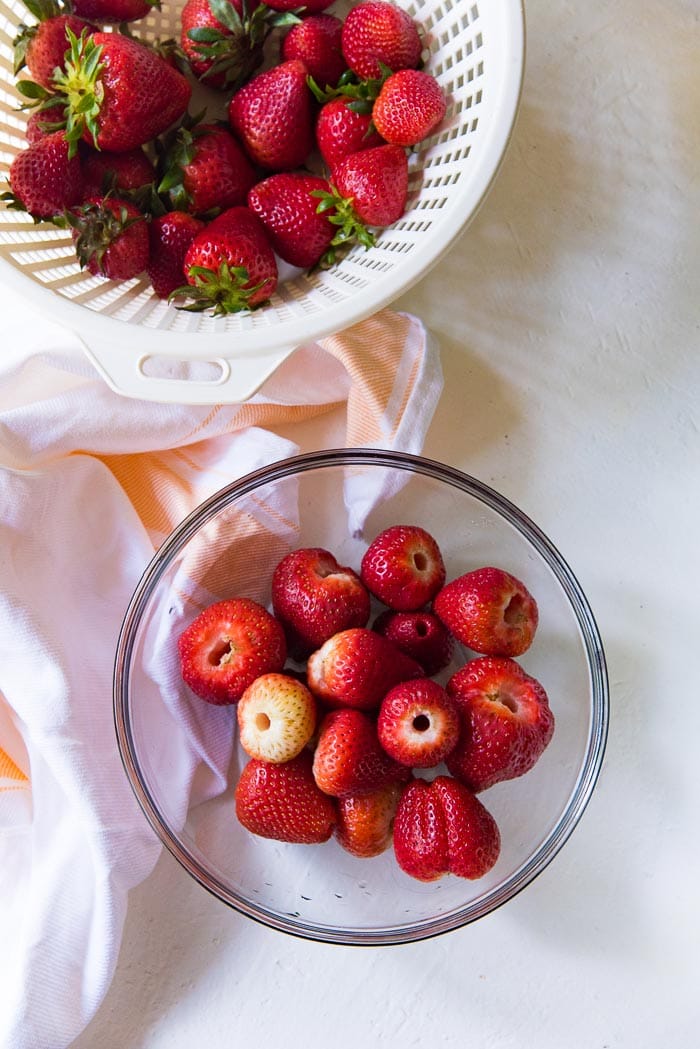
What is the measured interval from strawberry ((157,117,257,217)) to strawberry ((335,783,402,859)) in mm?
501

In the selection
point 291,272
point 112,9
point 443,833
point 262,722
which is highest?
point 112,9

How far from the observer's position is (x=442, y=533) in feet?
2.80

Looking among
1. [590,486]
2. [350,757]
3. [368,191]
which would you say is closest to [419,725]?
[350,757]

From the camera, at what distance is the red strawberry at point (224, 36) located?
0.75 m

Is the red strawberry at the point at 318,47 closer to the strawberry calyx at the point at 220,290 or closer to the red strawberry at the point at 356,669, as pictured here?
the strawberry calyx at the point at 220,290

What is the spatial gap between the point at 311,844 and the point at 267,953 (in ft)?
0.39

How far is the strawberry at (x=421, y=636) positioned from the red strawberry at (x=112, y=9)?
55 cm

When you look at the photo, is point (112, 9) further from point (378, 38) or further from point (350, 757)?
point (350, 757)

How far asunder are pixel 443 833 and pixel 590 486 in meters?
0.35

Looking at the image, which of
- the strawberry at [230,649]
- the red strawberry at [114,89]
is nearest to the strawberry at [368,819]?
the strawberry at [230,649]

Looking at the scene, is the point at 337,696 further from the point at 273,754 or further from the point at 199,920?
the point at 199,920

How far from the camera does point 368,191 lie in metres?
0.74

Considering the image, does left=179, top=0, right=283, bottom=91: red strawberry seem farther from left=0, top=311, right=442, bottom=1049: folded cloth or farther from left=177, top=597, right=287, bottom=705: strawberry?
left=177, top=597, right=287, bottom=705: strawberry

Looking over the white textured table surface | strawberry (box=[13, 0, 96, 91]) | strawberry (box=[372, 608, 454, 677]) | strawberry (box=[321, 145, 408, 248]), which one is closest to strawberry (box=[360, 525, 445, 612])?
strawberry (box=[372, 608, 454, 677])
